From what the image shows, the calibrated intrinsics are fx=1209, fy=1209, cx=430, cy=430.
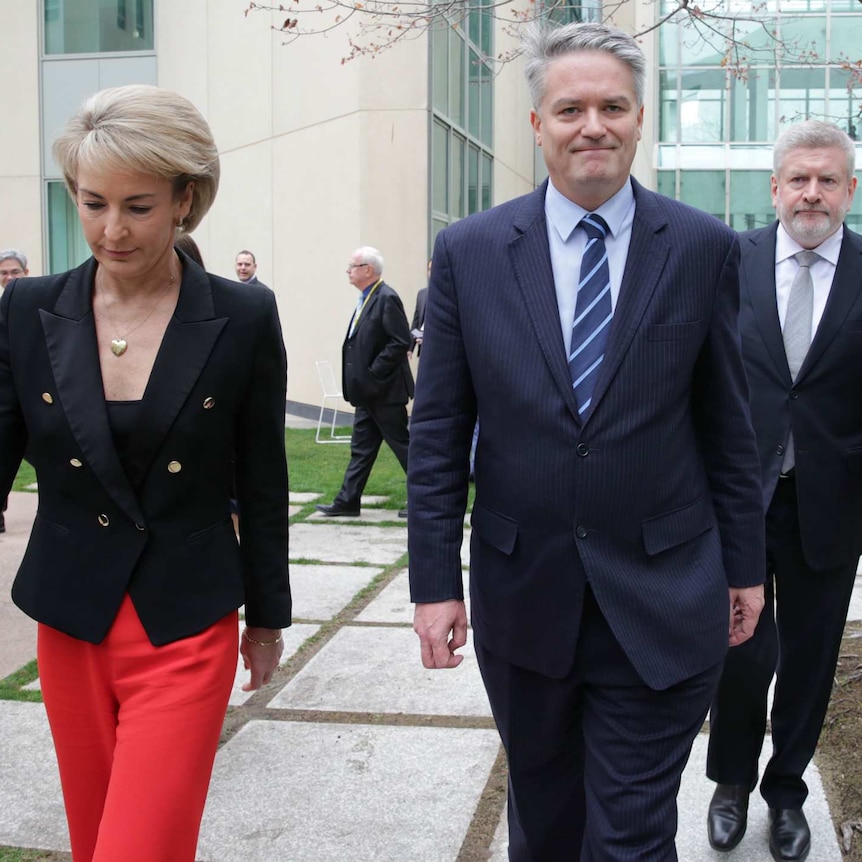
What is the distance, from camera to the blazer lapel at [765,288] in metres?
3.48

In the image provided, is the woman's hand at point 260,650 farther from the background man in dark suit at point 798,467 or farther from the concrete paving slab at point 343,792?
the background man in dark suit at point 798,467

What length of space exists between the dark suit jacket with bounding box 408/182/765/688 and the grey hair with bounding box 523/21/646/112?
0.25 meters

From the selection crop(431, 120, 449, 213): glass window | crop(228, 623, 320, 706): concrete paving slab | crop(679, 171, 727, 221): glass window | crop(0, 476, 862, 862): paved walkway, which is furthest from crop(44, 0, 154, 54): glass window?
crop(228, 623, 320, 706): concrete paving slab

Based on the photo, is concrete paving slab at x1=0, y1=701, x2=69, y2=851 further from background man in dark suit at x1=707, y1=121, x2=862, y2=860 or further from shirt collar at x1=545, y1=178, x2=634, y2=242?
shirt collar at x1=545, y1=178, x2=634, y2=242

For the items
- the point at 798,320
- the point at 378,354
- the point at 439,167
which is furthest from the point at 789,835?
the point at 439,167

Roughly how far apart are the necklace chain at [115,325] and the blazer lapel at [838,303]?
1847mm

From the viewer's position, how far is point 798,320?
352 cm

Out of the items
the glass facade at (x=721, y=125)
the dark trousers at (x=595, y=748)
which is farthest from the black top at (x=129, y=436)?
the glass facade at (x=721, y=125)

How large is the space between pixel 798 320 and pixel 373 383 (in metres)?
5.85

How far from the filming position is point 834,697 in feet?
15.7

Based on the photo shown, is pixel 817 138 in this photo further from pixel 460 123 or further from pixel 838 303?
pixel 460 123

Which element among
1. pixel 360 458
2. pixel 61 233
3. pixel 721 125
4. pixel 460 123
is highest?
pixel 721 125

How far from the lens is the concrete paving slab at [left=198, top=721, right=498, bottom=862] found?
3504 millimetres

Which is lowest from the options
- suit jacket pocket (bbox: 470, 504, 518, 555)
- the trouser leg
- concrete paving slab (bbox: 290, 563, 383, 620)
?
concrete paving slab (bbox: 290, 563, 383, 620)
